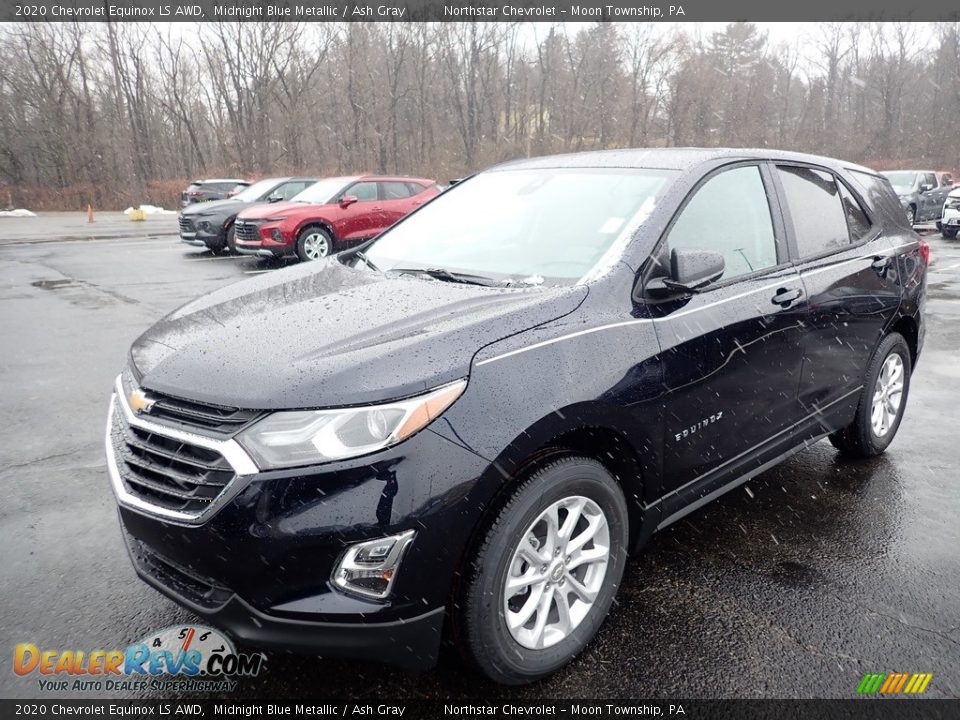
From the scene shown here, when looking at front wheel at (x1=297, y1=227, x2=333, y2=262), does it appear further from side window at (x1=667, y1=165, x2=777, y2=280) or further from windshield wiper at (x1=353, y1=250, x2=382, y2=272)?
side window at (x1=667, y1=165, x2=777, y2=280)

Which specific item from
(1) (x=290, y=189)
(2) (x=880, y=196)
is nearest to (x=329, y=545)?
(2) (x=880, y=196)

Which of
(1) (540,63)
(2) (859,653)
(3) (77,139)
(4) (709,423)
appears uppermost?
(1) (540,63)

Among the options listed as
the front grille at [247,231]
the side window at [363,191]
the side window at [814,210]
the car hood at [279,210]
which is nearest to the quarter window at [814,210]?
the side window at [814,210]

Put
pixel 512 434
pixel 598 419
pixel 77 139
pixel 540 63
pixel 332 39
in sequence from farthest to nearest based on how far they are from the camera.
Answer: pixel 540 63
pixel 332 39
pixel 77 139
pixel 598 419
pixel 512 434

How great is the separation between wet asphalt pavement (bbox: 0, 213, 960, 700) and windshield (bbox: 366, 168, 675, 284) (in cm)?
141

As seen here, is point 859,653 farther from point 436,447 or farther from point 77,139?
point 77,139

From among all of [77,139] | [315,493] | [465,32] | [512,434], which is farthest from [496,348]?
[465,32]

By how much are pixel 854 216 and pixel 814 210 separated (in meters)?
0.50

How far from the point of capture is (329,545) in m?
1.96

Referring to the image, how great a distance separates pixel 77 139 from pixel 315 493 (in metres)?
45.7

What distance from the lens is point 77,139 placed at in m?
39.9

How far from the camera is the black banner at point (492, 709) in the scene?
2.28 meters

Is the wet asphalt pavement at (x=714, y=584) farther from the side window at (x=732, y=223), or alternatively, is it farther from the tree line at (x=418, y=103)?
the tree line at (x=418, y=103)

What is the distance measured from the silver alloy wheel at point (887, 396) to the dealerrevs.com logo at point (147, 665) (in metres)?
3.64
